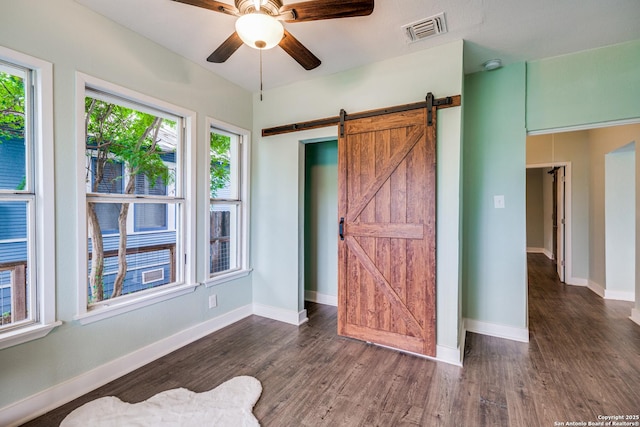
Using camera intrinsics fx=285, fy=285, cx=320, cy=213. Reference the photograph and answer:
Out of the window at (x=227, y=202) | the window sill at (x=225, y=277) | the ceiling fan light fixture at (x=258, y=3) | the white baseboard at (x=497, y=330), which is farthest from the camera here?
the window at (x=227, y=202)

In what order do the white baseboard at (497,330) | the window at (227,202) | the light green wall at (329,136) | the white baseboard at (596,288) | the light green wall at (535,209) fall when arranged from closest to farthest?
the light green wall at (329,136) → the white baseboard at (497,330) → the window at (227,202) → the white baseboard at (596,288) → the light green wall at (535,209)

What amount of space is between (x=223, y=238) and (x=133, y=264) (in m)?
0.96

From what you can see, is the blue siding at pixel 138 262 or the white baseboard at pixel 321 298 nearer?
the blue siding at pixel 138 262

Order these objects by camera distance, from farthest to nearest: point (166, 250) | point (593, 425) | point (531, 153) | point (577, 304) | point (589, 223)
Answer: point (531, 153) < point (589, 223) < point (577, 304) < point (166, 250) < point (593, 425)

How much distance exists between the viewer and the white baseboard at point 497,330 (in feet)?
9.14

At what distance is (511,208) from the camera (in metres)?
2.85

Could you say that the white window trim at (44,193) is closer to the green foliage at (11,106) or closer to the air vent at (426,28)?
the green foliage at (11,106)

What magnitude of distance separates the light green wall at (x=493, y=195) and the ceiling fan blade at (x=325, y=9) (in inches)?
79.1

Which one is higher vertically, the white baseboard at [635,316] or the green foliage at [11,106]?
the green foliage at [11,106]

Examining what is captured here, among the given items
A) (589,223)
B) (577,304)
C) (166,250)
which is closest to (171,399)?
(166,250)

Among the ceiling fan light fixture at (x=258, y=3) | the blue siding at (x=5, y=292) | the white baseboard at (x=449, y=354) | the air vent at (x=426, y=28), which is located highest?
the air vent at (x=426, y=28)

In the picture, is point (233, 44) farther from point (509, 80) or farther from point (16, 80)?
point (509, 80)

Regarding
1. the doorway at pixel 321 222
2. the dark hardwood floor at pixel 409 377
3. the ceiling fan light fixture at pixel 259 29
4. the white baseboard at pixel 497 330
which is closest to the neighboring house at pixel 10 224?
the dark hardwood floor at pixel 409 377

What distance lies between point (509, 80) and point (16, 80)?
3957 millimetres
